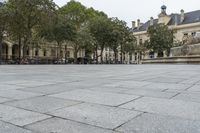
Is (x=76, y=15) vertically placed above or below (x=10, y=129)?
above

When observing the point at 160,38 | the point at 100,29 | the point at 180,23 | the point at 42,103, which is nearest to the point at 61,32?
the point at 100,29

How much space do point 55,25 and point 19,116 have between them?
38468 mm

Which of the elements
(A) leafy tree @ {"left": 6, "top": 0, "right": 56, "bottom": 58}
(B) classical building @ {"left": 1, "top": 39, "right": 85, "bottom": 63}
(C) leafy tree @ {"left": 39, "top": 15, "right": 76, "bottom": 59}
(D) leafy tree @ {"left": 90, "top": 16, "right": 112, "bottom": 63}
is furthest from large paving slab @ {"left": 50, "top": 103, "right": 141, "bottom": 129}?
(B) classical building @ {"left": 1, "top": 39, "right": 85, "bottom": 63}

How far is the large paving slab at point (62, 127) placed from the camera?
8.66 ft

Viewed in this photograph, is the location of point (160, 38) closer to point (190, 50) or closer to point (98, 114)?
point (190, 50)

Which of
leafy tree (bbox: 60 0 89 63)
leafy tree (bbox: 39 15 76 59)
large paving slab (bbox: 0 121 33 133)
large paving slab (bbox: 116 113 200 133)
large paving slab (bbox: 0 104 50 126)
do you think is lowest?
large paving slab (bbox: 116 113 200 133)

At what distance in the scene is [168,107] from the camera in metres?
3.80

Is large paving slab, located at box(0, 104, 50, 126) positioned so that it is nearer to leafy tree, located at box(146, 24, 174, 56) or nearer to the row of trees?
the row of trees

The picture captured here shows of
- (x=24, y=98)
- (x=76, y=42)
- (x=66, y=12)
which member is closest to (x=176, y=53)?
(x=76, y=42)

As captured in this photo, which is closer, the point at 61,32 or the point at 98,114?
the point at 98,114

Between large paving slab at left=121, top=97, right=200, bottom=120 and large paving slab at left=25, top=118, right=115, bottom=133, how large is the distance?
1.05 meters

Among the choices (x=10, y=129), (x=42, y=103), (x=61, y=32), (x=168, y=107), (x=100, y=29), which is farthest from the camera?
(x=100, y=29)

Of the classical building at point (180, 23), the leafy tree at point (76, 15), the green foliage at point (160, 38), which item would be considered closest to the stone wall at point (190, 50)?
the leafy tree at point (76, 15)

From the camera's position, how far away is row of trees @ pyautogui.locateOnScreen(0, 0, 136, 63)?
35.8m
